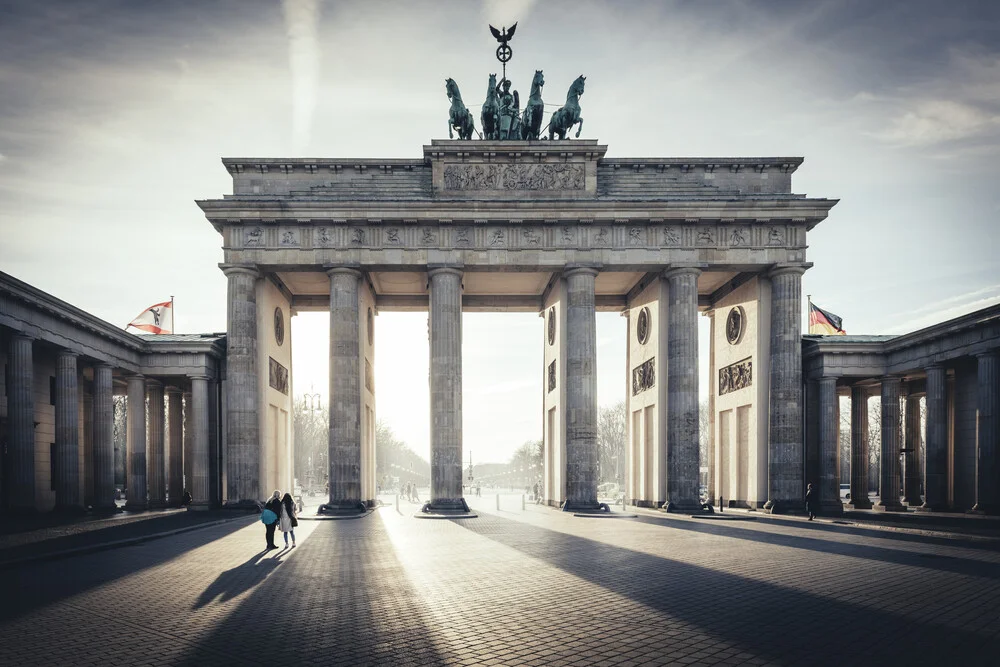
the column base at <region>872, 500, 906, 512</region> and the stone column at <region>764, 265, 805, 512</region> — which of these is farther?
the column base at <region>872, 500, 906, 512</region>

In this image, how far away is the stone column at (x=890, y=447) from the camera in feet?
126

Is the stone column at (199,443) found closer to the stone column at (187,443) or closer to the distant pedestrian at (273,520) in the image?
the stone column at (187,443)

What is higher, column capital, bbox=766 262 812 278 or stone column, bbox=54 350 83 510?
column capital, bbox=766 262 812 278

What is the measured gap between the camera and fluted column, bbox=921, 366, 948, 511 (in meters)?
35.2

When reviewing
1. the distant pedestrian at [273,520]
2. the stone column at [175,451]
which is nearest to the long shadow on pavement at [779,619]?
the distant pedestrian at [273,520]

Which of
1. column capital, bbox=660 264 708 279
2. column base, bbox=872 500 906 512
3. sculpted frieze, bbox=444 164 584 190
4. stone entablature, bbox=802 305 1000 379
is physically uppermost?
sculpted frieze, bbox=444 164 584 190

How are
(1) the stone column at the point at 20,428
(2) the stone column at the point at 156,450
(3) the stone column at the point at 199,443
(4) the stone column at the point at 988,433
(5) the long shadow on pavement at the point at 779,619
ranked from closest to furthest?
(5) the long shadow on pavement at the point at 779,619
(1) the stone column at the point at 20,428
(4) the stone column at the point at 988,433
(3) the stone column at the point at 199,443
(2) the stone column at the point at 156,450

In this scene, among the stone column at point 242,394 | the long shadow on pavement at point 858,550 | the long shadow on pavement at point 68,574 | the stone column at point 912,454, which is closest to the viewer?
the long shadow on pavement at point 68,574

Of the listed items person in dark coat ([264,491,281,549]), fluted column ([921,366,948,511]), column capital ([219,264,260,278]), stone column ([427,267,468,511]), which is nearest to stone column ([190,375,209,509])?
column capital ([219,264,260,278])

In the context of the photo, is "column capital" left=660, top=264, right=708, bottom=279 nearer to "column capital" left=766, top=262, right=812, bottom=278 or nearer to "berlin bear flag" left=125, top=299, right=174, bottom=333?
"column capital" left=766, top=262, right=812, bottom=278

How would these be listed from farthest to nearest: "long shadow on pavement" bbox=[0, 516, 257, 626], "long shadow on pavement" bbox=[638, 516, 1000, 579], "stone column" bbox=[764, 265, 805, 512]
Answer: "stone column" bbox=[764, 265, 805, 512]
"long shadow on pavement" bbox=[638, 516, 1000, 579]
"long shadow on pavement" bbox=[0, 516, 257, 626]

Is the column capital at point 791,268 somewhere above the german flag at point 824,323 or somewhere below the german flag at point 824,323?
above

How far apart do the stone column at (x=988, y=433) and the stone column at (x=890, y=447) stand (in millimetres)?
6154

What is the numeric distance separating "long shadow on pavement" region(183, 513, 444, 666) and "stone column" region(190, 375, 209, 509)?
891 inches
